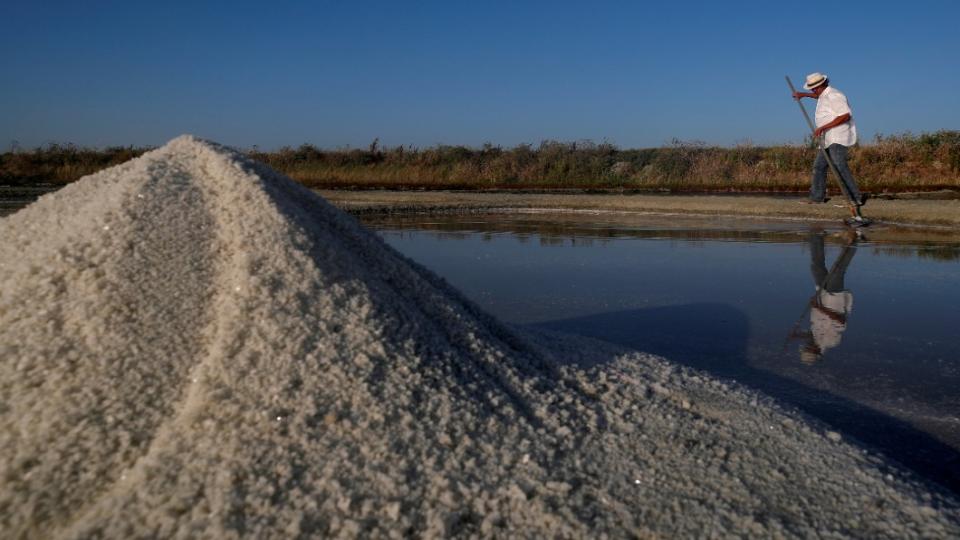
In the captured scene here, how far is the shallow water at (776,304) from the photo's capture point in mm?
2547

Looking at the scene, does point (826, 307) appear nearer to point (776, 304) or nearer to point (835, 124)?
point (776, 304)

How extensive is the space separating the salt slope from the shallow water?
→ 0.54 meters

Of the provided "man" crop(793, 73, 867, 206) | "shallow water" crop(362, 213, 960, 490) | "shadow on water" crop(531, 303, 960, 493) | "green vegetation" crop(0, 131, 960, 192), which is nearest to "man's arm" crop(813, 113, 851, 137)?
"man" crop(793, 73, 867, 206)

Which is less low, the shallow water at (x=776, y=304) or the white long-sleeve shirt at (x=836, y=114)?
the white long-sleeve shirt at (x=836, y=114)

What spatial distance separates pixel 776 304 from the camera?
4184 millimetres

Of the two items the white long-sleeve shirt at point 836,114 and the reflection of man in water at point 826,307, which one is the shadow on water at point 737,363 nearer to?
the reflection of man in water at point 826,307

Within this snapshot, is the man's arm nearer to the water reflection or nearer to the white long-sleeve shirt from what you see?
the white long-sleeve shirt

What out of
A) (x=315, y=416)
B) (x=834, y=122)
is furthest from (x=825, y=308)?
(x=834, y=122)

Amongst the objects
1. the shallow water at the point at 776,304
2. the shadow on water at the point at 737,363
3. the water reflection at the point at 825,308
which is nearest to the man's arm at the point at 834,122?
the shallow water at the point at 776,304

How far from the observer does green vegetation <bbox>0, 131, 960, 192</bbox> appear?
16.9 m

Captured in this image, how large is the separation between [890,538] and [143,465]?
156 centimetres

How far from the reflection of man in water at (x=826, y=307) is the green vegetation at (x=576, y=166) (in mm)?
9556

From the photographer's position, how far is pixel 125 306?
1.89 meters

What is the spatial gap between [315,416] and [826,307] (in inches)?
133
